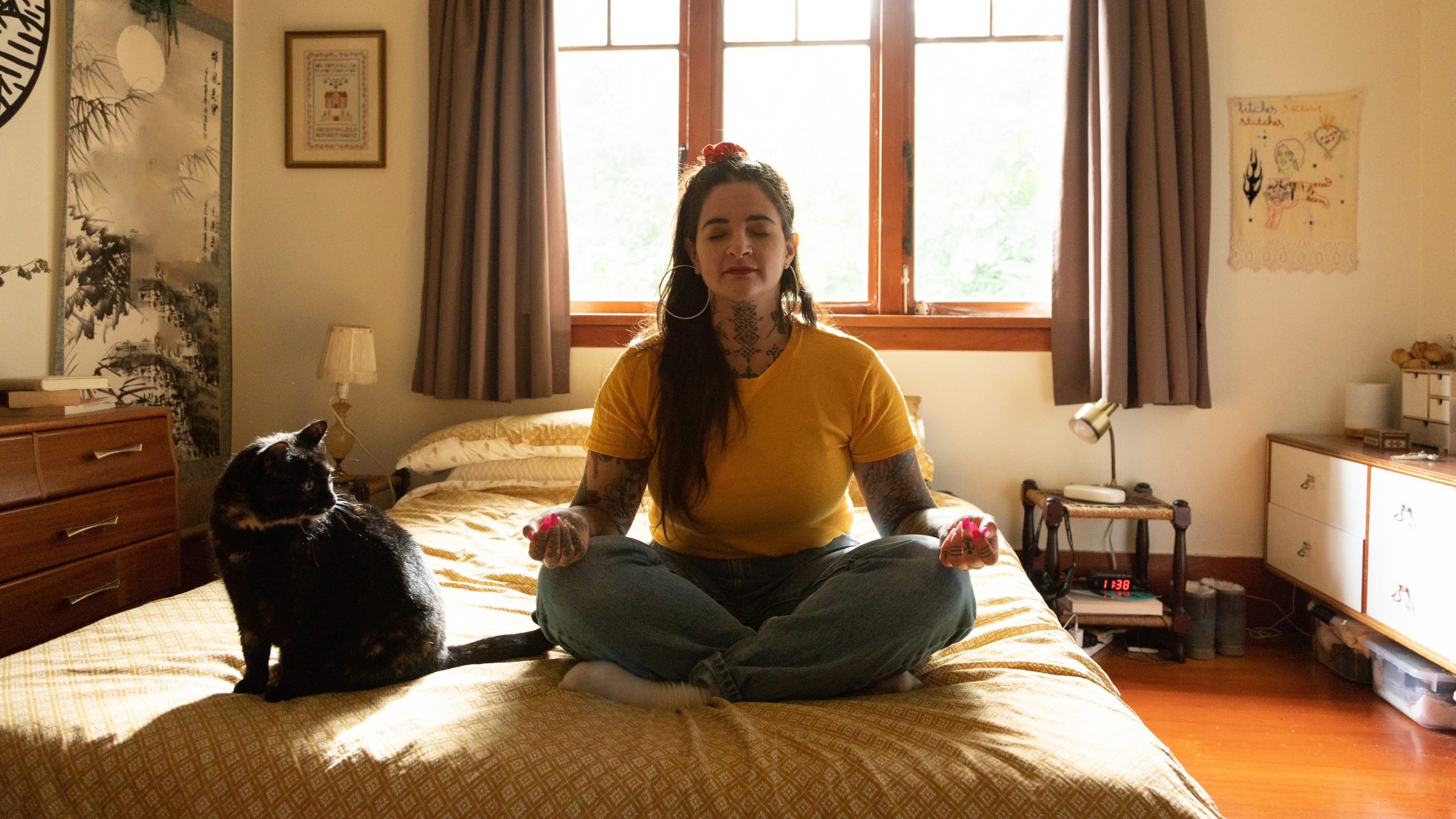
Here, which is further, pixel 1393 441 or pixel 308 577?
pixel 1393 441

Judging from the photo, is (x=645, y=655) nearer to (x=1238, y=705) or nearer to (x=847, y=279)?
(x=1238, y=705)

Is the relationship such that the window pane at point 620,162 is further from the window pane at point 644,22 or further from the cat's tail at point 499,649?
the cat's tail at point 499,649

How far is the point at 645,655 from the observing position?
1235 mm

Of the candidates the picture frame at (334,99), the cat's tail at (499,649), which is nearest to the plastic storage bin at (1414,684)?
the cat's tail at (499,649)

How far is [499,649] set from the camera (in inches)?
55.6

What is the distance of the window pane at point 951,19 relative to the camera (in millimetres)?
3121

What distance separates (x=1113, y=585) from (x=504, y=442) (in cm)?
191

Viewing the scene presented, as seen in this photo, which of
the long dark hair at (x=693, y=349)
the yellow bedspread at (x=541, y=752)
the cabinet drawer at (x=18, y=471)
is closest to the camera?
the yellow bedspread at (x=541, y=752)

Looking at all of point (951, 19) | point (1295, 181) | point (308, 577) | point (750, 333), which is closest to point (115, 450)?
point (308, 577)

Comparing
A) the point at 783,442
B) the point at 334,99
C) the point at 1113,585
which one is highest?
the point at 334,99

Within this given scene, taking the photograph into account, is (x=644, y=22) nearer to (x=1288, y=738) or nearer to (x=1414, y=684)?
(x=1288, y=738)

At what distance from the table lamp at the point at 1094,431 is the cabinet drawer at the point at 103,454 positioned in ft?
8.66

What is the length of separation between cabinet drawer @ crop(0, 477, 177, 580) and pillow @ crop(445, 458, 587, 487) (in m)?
0.82

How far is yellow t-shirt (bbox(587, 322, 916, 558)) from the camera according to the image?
1.51 meters
